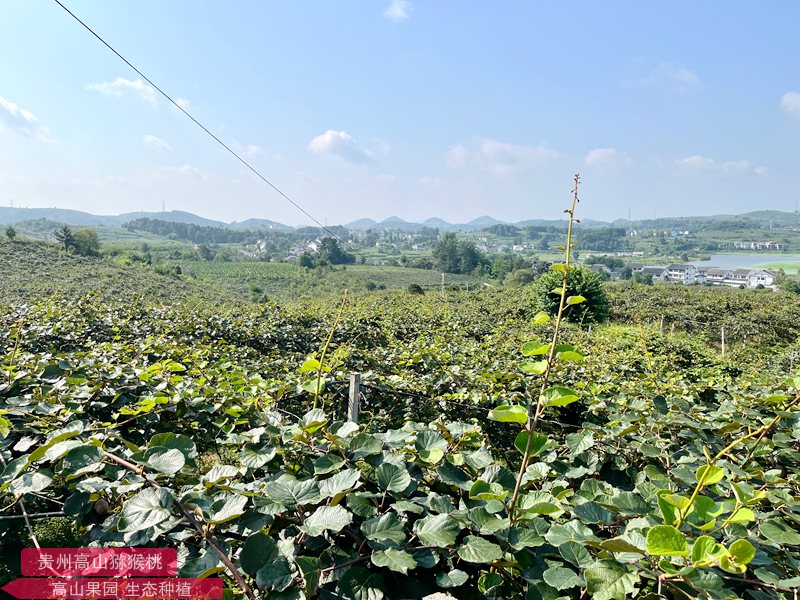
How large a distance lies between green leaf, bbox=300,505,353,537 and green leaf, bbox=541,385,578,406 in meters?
0.44

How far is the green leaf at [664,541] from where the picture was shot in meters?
0.67

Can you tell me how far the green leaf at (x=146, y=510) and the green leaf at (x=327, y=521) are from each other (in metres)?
0.27

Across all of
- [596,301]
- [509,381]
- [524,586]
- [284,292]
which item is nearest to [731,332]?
[596,301]

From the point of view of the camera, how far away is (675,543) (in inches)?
26.6

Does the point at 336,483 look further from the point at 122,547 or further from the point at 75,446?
the point at 75,446

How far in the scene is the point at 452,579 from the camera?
79 cm

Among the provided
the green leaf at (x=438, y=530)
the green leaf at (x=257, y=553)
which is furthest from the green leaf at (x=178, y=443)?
the green leaf at (x=438, y=530)

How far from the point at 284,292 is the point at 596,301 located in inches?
1255

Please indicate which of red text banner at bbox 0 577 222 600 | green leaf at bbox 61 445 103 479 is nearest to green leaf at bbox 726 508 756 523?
red text banner at bbox 0 577 222 600

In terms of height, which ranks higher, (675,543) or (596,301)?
(675,543)

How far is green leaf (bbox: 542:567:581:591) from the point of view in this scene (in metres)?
0.76

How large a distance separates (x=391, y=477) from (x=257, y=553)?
31cm

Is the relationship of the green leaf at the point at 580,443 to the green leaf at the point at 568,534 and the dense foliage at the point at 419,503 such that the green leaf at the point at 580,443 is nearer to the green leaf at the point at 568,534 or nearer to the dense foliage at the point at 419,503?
the dense foliage at the point at 419,503

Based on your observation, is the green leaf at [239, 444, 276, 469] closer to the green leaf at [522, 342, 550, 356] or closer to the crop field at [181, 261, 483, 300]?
the green leaf at [522, 342, 550, 356]
